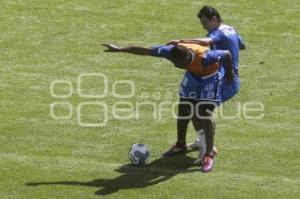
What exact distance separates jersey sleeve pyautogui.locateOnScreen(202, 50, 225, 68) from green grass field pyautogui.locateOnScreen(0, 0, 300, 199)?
1585mm

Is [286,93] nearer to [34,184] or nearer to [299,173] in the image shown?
[299,173]

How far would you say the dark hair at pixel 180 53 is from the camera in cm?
1034

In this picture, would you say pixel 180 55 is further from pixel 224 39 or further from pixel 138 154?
pixel 138 154

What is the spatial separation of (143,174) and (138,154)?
12.6 inches

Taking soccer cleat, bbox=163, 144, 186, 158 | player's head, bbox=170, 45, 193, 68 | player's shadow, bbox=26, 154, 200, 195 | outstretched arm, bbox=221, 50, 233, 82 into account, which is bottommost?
player's shadow, bbox=26, 154, 200, 195

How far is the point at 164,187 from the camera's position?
10367 mm

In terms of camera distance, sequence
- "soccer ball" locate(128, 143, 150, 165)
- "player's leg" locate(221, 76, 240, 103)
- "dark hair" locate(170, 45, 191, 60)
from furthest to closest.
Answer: "player's leg" locate(221, 76, 240, 103)
"soccer ball" locate(128, 143, 150, 165)
"dark hair" locate(170, 45, 191, 60)

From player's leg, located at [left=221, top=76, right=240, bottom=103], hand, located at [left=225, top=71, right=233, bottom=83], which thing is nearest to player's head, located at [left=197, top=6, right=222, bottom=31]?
hand, located at [left=225, top=71, right=233, bottom=83]

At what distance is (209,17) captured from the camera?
36.0 feet

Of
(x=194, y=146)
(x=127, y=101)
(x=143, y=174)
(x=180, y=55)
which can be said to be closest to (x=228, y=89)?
(x=194, y=146)

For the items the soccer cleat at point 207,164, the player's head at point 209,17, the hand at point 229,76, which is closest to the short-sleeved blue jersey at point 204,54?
the hand at point 229,76

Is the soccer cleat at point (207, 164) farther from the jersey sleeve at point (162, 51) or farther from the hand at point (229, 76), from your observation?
the jersey sleeve at point (162, 51)

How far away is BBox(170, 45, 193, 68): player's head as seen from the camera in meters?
10.4

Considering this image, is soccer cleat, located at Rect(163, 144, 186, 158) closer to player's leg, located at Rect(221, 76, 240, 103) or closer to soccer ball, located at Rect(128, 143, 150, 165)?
soccer ball, located at Rect(128, 143, 150, 165)
